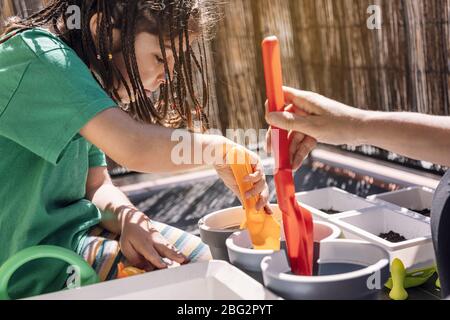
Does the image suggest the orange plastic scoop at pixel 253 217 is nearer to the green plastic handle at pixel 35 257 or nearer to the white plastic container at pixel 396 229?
the green plastic handle at pixel 35 257

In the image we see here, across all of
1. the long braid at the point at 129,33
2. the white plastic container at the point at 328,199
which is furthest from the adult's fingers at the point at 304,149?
the white plastic container at the point at 328,199

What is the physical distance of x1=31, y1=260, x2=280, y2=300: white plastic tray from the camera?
67 centimetres

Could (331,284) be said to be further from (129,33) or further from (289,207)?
(129,33)

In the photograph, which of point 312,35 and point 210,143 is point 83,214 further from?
point 312,35

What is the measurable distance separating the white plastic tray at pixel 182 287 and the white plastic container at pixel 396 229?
61 centimetres

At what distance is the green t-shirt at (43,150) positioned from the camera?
37.3 inches

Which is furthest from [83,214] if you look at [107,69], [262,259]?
[262,259]

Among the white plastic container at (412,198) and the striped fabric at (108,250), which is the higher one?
the striped fabric at (108,250)

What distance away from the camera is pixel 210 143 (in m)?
0.92

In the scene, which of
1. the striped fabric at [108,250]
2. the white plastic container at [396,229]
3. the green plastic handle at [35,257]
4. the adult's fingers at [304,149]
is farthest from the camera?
the white plastic container at [396,229]

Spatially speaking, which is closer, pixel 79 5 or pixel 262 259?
pixel 262 259

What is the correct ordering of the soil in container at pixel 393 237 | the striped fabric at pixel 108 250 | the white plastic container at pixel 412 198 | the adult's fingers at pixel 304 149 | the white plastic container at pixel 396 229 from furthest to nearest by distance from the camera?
the white plastic container at pixel 412 198 → the soil in container at pixel 393 237 → the white plastic container at pixel 396 229 → the striped fabric at pixel 108 250 → the adult's fingers at pixel 304 149

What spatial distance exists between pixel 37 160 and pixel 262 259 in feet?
1.68

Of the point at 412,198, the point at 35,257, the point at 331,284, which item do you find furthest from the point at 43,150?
the point at 412,198
